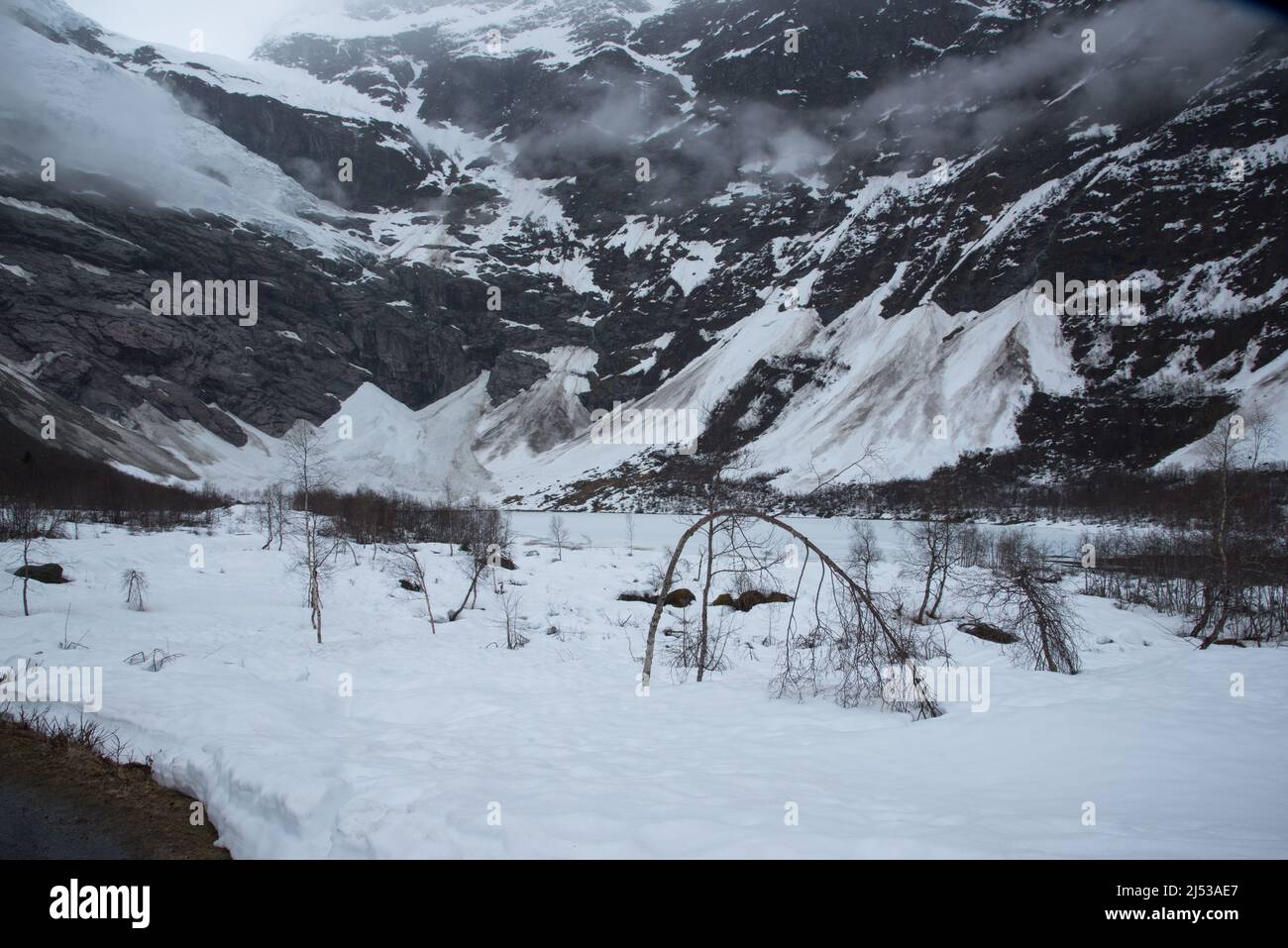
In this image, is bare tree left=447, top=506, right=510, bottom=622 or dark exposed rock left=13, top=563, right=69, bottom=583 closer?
dark exposed rock left=13, top=563, right=69, bottom=583

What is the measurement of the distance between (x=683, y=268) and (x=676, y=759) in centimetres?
17793

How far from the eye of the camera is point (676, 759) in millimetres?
7523

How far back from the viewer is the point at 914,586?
123 ft

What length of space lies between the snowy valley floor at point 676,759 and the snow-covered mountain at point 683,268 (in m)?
82.1

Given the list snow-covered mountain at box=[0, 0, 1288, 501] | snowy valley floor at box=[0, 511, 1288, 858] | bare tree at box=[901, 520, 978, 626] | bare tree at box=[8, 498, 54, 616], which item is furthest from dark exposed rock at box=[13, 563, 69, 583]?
snow-covered mountain at box=[0, 0, 1288, 501]

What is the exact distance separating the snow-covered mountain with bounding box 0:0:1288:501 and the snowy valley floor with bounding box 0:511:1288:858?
82082 millimetres

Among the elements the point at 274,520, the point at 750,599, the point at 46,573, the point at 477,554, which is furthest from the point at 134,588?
the point at 274,520

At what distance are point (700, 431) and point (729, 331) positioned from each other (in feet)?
125

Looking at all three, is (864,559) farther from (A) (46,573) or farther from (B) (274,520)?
(B) (274,520)

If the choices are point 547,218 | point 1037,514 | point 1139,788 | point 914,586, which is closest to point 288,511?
point 914,586

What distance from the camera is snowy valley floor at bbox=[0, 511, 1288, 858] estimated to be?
183 inches

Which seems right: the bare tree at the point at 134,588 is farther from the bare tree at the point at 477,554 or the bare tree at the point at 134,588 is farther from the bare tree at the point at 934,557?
the bare tree at the point at 934,557

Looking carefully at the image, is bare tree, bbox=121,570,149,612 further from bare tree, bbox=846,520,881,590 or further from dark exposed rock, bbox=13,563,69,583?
bare tree, bbox=846,520,881,590
